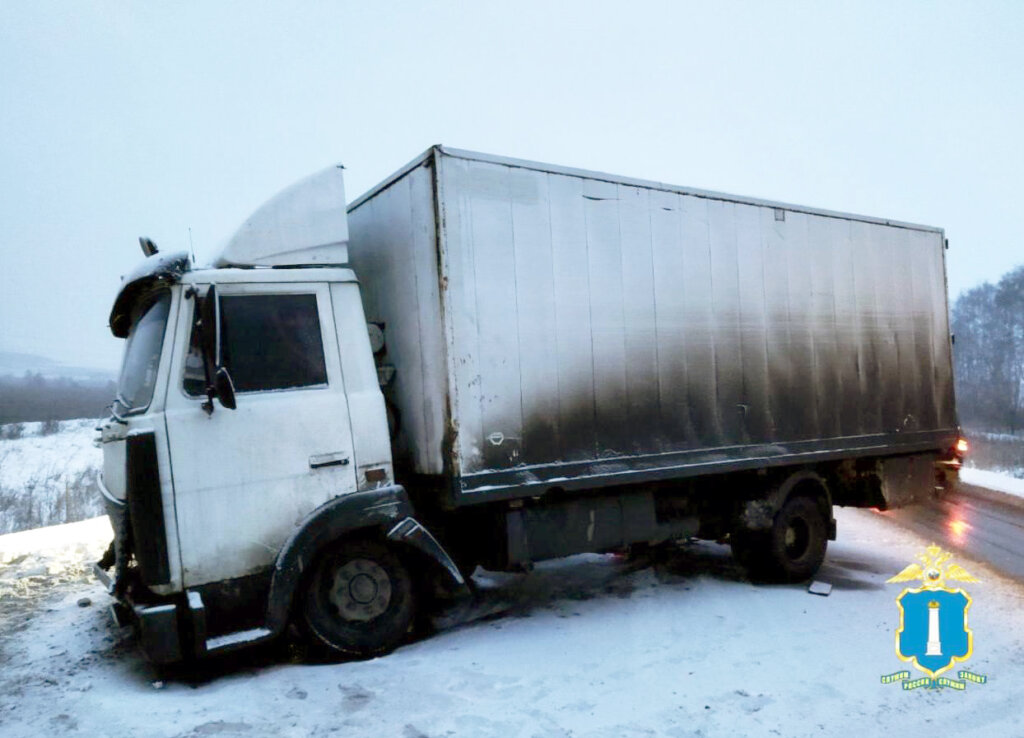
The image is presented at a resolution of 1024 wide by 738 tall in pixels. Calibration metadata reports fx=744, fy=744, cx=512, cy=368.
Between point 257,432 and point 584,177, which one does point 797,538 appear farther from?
point 257,432

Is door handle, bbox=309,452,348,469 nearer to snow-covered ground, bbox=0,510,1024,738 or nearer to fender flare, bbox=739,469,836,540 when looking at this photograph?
snow-covered ground, bbox=0,510,1024,738

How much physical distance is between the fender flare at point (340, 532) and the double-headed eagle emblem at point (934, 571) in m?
4.71

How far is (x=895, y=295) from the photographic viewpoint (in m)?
8.23

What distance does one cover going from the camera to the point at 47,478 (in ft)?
104

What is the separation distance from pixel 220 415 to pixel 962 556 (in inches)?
323

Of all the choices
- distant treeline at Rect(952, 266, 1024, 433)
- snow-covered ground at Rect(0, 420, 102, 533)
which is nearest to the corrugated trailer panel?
snow-covered ground at Rect(0, 420, 102, 533)

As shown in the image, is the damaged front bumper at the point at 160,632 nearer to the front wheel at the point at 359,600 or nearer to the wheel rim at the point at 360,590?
the front wheel at the point at 359,600

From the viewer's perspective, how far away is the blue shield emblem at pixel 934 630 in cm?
504

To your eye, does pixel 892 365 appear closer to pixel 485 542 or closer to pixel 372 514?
pixel 485 542

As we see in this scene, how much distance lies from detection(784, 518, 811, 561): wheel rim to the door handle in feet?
Answer: 15.4

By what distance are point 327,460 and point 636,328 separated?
271 cm

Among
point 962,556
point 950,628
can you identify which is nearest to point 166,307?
point 950,628

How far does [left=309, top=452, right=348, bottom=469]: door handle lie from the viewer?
4.85 metres

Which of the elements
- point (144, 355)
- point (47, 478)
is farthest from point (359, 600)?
point (47, 478)
